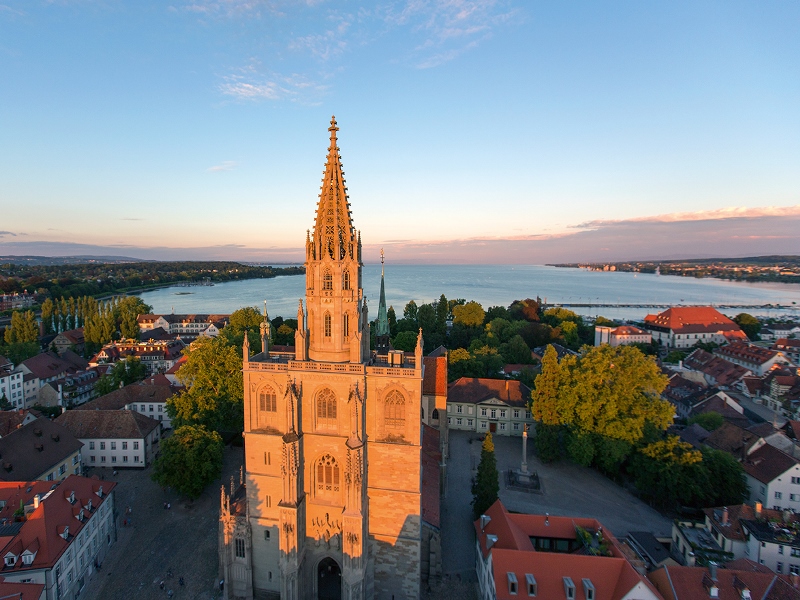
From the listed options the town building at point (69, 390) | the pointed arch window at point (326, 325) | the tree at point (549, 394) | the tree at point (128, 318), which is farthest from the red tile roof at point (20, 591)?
the tree at point (128, 318)

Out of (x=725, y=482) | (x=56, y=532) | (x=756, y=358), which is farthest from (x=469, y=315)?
(x=56, y=532)

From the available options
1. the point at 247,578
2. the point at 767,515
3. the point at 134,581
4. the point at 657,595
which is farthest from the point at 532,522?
the point at 134,581

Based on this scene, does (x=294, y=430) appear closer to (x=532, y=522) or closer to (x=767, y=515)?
(x=532, y=522)

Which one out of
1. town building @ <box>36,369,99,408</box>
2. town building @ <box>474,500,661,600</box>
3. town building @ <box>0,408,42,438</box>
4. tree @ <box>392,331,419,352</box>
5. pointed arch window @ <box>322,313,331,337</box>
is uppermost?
pointed arch window @ <box>322,313,331,337</box>

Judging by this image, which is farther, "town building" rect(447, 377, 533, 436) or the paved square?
"town building" rect(447, 377, 533, 436)

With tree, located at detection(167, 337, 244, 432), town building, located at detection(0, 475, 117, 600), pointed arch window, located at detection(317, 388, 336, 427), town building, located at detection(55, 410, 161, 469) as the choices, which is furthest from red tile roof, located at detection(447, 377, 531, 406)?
town building, located at detection(0, 475, 117, 600)

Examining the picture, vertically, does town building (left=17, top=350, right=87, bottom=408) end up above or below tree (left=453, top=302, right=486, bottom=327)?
below

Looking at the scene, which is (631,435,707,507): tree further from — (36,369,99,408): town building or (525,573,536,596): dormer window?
(36,369,99,408): town building

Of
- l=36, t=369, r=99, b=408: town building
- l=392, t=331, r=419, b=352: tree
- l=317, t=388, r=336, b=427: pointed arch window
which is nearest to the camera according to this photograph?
l=317, t=388, r=336, b=427: pointed arch window
